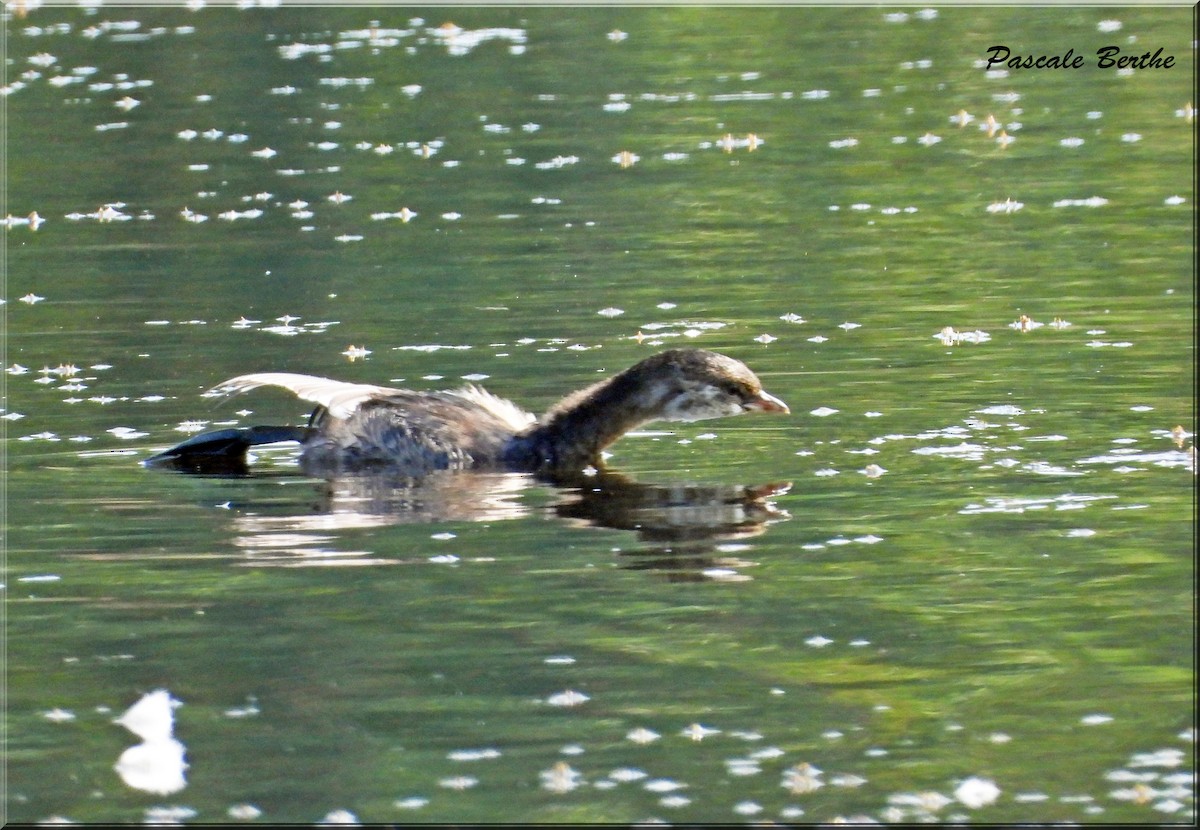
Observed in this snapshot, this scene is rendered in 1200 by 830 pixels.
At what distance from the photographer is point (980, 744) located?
6.72 meters

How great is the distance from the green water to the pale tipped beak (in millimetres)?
209

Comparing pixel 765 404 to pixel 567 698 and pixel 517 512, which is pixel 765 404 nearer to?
pixel 517 512

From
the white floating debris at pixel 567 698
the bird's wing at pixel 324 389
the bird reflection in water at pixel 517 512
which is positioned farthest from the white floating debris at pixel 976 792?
the bird's wing at pixel 324 389

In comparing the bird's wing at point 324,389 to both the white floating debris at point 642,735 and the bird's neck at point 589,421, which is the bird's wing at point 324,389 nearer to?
the bird's neck at point 589,421

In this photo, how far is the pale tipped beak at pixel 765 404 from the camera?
11.4 m

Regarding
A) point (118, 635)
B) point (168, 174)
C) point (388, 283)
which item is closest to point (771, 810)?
point (118, 635)

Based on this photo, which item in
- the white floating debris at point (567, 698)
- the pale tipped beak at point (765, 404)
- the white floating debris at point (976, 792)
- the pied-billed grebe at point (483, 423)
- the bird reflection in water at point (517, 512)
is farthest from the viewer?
the pale tipped beak at point (765, 404)

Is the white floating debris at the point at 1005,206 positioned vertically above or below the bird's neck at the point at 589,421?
above

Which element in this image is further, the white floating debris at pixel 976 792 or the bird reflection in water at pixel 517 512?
the bird reflection in water at pixel 517 512

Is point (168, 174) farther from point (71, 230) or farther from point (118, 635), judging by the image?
point (118, 635)

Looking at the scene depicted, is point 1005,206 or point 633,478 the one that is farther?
point 1005,206

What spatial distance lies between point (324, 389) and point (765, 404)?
2.36 meters

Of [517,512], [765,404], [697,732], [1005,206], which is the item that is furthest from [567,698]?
[1005,206]

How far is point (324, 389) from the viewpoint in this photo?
1136cm
